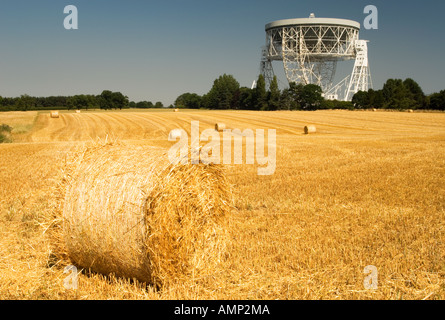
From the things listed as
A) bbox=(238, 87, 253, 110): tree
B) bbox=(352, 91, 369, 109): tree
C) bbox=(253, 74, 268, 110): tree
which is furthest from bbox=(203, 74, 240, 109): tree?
bbox=(352, 91, 369, 109): tree

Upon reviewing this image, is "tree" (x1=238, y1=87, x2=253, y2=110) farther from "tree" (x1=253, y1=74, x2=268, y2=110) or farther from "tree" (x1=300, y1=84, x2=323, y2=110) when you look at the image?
"tree" (x1=300, y1=84, x2=323, y2=110)

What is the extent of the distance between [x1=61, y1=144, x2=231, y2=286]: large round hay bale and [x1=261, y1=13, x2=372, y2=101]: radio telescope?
60.4 meters

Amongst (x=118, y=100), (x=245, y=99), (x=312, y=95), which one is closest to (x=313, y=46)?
(x=312, y=95)

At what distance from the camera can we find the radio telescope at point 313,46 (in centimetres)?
6297

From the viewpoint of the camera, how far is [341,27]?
63.4m

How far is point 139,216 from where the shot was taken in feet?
16.3

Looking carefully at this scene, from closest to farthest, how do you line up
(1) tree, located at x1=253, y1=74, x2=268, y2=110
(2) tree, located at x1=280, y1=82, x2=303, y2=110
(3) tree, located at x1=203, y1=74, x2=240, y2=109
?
(2) tree, located at x1=280, y1=82, x2=303, y2=110
(1) tree, located at x1=253, y1=74, x2=268, y2=110
(3) tree, located at x1=203, y1=74, x2=240, y2=109

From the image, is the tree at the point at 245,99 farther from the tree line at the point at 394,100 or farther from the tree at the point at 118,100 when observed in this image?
the tree at the point at 118,100

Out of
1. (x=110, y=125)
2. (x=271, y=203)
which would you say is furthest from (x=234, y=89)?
(x=271, y=203)

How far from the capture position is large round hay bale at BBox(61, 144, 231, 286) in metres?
5.02

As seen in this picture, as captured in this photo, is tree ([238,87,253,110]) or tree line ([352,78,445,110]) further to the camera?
tree ([238,87,253,110])

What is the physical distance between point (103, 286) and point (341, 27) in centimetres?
6501

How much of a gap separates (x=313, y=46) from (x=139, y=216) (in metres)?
64.9

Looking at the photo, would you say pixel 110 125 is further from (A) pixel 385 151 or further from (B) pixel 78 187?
Result: (B) pixel 78 187
